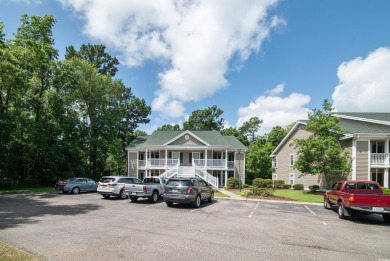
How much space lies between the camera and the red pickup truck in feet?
37.6

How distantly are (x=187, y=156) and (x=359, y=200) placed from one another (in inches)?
1025

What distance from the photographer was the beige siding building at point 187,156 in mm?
33594

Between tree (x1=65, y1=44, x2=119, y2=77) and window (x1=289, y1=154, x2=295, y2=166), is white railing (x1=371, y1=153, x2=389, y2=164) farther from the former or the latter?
tree (x1=65, y1=44, x2=119, y2=77)

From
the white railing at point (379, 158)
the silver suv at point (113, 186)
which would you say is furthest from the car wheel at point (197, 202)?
the white railing at point (379, 158)

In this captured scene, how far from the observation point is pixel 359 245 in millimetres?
8078

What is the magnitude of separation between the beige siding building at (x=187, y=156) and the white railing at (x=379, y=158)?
14429 millimetres

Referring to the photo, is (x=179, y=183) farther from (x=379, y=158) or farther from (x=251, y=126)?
(x=251, y=126)

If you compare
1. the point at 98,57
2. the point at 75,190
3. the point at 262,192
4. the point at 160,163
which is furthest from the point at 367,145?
the point at 98,57

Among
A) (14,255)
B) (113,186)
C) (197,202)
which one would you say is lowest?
(197,202)

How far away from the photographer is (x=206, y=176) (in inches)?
1228

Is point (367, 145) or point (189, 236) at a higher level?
point (367, 145)

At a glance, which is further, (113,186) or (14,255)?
(113,186)

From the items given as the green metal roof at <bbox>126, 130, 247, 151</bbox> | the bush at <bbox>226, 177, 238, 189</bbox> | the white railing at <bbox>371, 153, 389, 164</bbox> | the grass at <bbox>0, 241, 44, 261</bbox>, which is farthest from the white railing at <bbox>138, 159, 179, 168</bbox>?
the grass at <bbox>0, 241, 44, 261</bbox>

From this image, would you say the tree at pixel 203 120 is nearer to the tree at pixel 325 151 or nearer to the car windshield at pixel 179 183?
the tree at pixel 325 151
